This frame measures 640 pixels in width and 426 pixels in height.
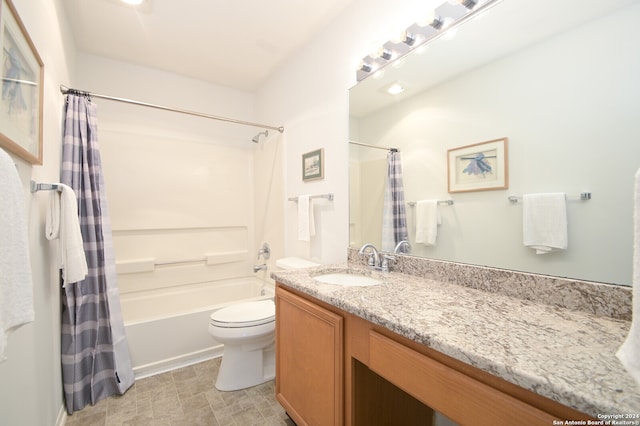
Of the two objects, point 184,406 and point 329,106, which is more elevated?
point 329,106

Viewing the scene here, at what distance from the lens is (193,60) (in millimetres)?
2428

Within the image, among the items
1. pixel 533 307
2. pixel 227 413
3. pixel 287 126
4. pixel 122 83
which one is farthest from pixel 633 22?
pixel 122 83

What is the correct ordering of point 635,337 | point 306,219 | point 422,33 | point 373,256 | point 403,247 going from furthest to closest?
point 306,219 → point 373,256 → point 403,247 → point 422,33 → point 635,337

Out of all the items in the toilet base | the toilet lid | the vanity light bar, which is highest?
the vanity light bar

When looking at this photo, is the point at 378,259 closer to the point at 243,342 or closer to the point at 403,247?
the point at 403,247

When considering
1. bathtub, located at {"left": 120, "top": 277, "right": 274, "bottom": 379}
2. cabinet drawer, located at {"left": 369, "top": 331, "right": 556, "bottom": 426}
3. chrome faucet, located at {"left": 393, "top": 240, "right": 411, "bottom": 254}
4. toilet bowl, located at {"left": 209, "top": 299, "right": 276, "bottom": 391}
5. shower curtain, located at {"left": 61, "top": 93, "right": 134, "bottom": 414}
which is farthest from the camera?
bathtub, located at {"left": 120, "top": 277, "right": 274, "bottom": 379}

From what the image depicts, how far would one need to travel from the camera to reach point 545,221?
0.94 metres

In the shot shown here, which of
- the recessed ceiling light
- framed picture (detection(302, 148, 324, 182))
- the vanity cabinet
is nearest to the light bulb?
the recessed ceiling light

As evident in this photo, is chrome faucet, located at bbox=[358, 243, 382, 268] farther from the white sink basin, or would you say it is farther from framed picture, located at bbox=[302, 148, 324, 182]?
framed picture, located at bbox=[302, 148, 324, 182]

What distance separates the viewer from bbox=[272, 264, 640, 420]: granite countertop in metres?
0.48

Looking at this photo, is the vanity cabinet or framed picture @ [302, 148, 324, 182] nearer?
the vanity cabinet

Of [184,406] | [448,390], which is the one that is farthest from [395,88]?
[184,406]

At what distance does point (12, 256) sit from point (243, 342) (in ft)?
4.52

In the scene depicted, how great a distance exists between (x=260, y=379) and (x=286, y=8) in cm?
252
